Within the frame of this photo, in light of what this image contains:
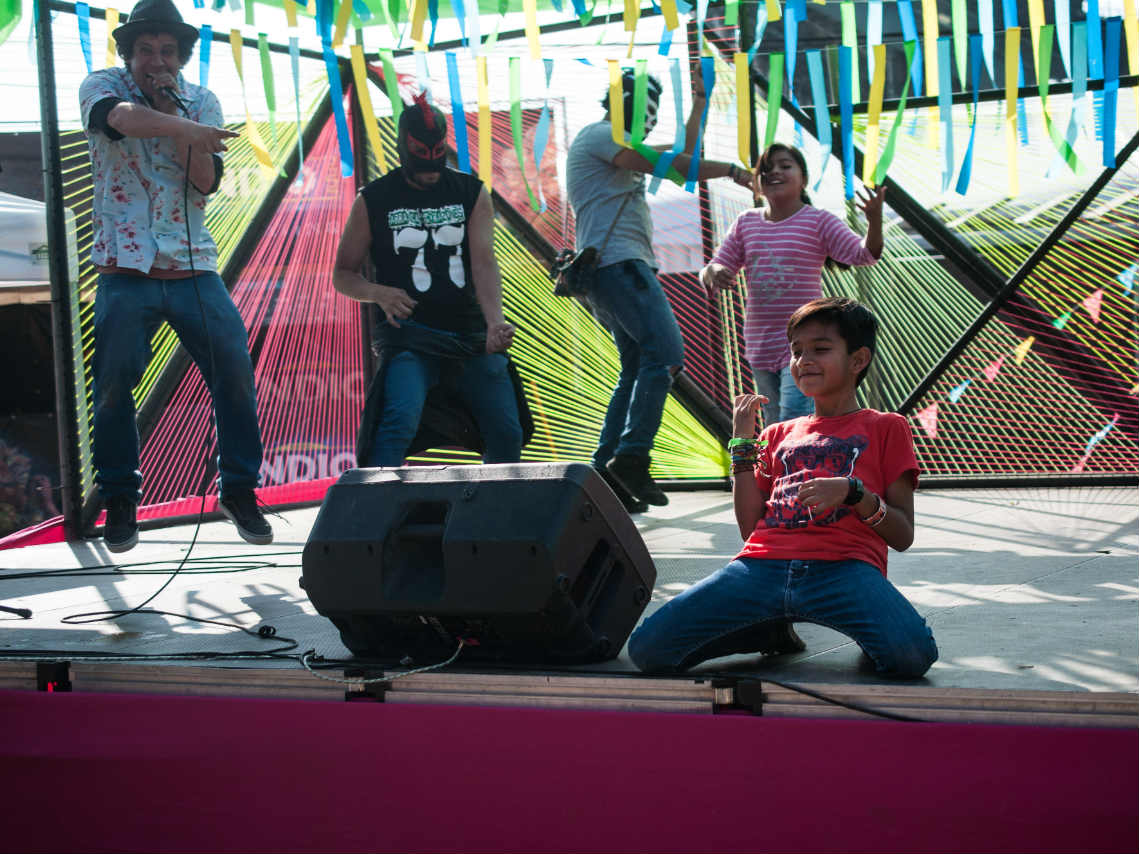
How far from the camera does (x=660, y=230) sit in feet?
19.3

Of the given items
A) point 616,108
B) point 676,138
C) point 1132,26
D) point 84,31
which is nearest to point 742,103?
point 676,138

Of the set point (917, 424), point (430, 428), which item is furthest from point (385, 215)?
point (917, 424)

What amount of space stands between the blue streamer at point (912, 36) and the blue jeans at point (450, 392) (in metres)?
1.77

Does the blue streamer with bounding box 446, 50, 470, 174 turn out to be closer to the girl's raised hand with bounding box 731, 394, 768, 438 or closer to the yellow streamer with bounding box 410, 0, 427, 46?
the yellow streamer with bounding box 410, 0, 427, 46

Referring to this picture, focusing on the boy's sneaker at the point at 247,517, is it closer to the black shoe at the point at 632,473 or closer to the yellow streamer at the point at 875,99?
the black shoe at the point at 632,473

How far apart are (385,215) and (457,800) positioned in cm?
238

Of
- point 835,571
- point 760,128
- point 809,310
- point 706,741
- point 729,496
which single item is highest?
point 760,128

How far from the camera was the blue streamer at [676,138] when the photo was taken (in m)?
4.02

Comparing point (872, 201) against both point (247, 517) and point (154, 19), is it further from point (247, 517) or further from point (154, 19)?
point (154, 19)

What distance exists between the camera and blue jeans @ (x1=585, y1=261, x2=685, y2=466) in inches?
179

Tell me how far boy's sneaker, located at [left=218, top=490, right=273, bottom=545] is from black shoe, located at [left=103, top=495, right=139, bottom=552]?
295mm

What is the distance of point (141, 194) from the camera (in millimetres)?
3818

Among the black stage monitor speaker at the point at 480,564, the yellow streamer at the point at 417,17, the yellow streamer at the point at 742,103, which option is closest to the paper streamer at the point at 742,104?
the yellow streamer at the point at 742,103

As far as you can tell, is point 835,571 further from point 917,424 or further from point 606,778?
point 917,424
